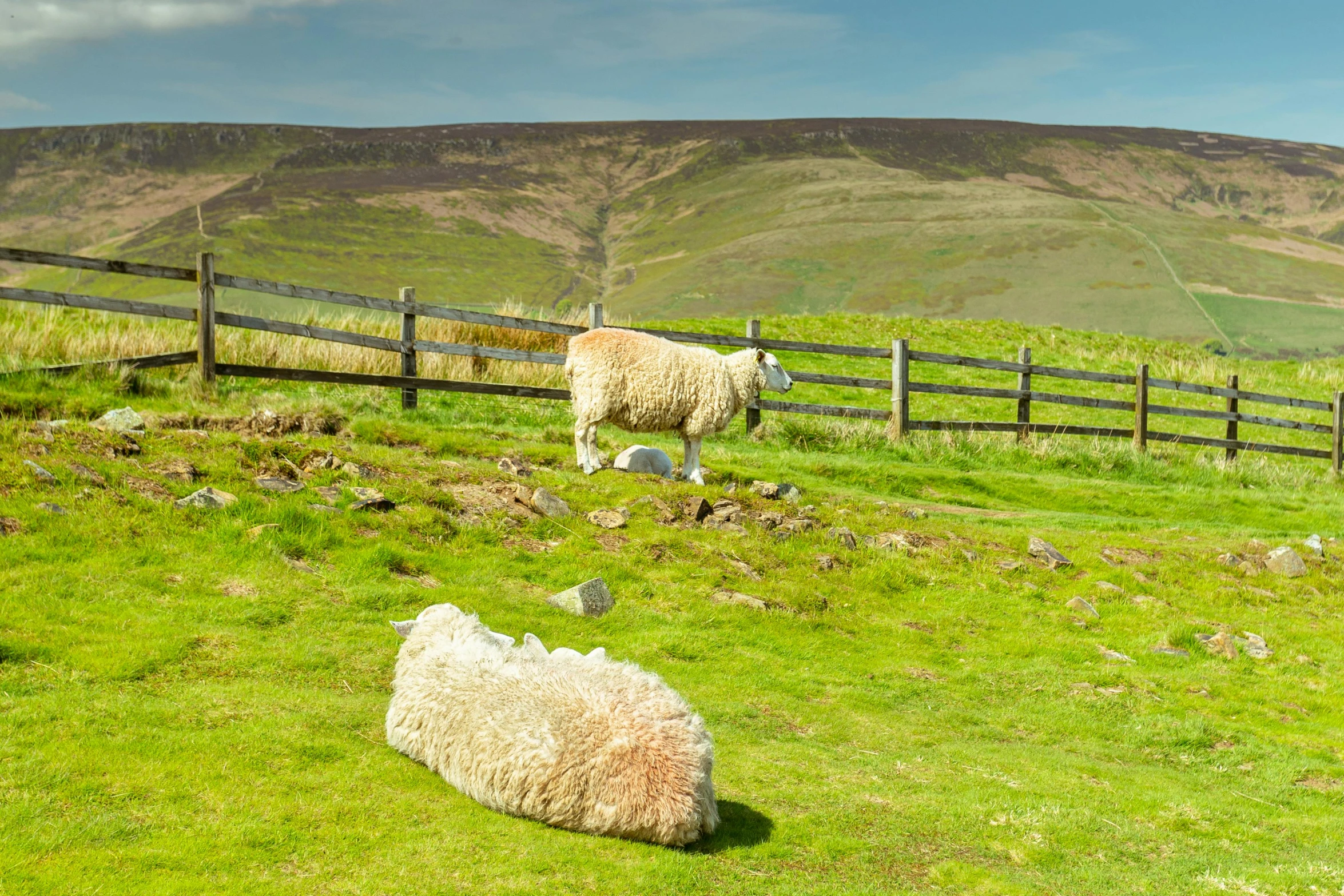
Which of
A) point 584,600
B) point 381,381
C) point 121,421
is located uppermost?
point 381,381

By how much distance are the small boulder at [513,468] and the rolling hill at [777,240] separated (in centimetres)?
3001

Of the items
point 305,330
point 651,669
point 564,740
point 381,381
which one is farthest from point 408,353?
point 564,740

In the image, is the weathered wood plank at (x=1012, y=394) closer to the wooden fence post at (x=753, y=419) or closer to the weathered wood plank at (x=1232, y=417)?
the weathered wood plank at (x=1232, y=417)

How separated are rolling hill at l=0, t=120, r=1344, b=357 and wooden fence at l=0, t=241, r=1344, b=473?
949 inches

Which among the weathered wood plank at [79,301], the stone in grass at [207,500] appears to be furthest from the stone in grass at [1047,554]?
the weathered wood plank at [79,301]

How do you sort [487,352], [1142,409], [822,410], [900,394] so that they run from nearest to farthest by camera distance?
[487,352] < [822,410] < [900,394] < [1142,409]

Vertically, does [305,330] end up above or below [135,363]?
above

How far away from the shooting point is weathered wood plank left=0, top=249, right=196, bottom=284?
13367 millimetres

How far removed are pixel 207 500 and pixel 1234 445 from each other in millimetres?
Answer: 20944

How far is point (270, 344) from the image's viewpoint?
17.0 metres

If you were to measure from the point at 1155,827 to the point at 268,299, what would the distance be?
66551 millimetres

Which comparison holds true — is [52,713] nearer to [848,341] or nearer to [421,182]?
[848,341]

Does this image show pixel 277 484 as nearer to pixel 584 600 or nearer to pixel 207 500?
pixel 207 500

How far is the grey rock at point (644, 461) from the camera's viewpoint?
13.0 m
